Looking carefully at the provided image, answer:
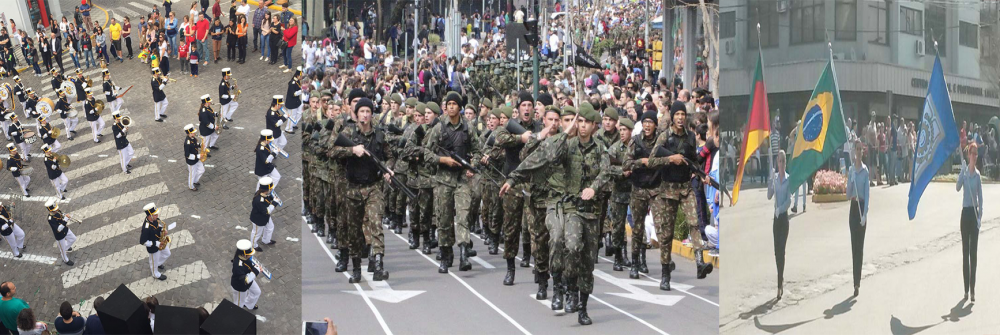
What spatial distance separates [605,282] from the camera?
948 cm

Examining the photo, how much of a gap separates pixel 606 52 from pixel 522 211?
1340cm

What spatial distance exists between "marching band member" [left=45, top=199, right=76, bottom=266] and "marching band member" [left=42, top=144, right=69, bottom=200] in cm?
13

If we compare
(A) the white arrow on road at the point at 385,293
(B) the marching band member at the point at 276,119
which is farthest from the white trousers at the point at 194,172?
(A) the white arrow on road at the point at 385,293

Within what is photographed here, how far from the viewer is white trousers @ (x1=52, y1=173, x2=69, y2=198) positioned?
7.84 metres

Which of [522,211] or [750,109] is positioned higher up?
[750,109]

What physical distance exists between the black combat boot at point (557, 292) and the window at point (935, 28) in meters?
4.21

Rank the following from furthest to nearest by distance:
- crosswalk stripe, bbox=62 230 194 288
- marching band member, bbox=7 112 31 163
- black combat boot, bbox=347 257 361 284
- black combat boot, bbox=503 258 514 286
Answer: black combat boot, bbox=503 258 514 286
black combat boot, bbox=347 257 361 284
marching band member, bbox=7 112 31 163
crosswalk stripe, bbox=62 230 194 288

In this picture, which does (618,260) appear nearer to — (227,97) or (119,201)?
(227,97)

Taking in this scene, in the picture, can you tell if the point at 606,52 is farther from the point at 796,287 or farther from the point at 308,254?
the point at 796,287

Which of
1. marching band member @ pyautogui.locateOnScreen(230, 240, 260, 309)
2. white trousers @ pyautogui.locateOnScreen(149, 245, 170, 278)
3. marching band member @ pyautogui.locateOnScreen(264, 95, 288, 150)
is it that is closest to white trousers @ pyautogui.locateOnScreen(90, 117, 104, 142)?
white trousers @ pyautogui.locateOnScreen(149, 245, 170, 278)

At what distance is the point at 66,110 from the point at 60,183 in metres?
0.66

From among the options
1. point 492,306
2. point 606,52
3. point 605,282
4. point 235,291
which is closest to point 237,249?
point 235,291

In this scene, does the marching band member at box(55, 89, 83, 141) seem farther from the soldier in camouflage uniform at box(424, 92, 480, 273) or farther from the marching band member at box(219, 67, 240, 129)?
the soldier in camouflage uniform at box(424, 92, 480, 273)

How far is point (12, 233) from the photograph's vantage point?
7676 millimetres
